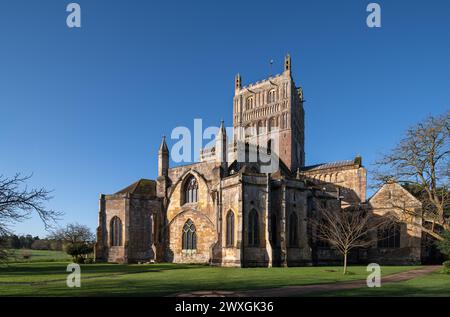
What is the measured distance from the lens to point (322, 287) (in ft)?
58.0

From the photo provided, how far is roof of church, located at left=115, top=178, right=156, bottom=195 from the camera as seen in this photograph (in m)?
46.9

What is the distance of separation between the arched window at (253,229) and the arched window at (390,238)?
57.1 ft

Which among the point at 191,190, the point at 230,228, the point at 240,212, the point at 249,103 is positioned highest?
the point at 249,103

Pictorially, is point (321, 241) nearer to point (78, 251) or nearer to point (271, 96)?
point (78, 251)

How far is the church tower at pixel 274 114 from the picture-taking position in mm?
61562

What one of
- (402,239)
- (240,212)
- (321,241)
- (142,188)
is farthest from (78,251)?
(402,239)

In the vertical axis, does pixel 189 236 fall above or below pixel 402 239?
above

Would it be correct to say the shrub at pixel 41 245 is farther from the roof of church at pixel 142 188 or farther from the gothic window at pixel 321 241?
the gothic window at pixel 321 241

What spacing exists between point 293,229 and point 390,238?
47.1 ft

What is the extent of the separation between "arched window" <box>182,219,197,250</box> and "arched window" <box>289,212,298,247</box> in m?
10.7

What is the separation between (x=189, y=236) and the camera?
42.1m

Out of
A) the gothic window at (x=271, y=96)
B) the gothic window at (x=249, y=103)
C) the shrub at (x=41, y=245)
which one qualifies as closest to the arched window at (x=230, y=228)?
the gothic window at (x=271, y=96)
